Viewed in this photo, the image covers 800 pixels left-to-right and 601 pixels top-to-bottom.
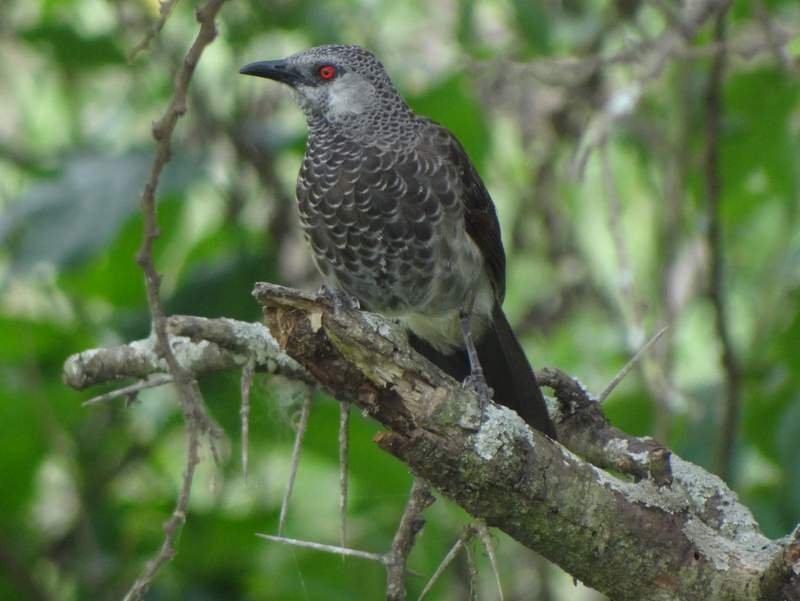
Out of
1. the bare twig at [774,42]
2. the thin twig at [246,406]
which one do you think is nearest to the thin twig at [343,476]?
the thin twig at [246,406]

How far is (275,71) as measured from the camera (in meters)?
3.66

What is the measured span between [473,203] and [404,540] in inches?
54.3

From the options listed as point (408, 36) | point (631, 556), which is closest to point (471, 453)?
point (631, 556)

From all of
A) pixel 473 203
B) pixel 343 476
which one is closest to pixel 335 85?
pixel 473 203

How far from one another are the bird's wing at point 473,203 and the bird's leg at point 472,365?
0.53ft

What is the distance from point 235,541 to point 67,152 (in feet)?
5.10

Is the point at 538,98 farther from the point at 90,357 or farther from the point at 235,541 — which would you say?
the point at 90,357

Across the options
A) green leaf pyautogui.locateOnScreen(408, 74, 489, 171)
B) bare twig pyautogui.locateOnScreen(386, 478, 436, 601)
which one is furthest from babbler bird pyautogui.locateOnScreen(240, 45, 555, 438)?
bare twig pyautogui.locateOnScreen(386, 478, 436, 601)

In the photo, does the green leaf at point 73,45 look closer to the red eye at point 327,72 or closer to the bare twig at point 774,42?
the red eye at point 327,72

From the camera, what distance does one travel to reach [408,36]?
606 cm

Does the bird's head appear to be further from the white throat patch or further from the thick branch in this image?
the thick branch

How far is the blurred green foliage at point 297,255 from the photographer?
156 inches

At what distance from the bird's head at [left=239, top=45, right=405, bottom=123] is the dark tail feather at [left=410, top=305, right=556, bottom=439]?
739 millimetres

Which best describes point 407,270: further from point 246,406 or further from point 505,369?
point 246,406
